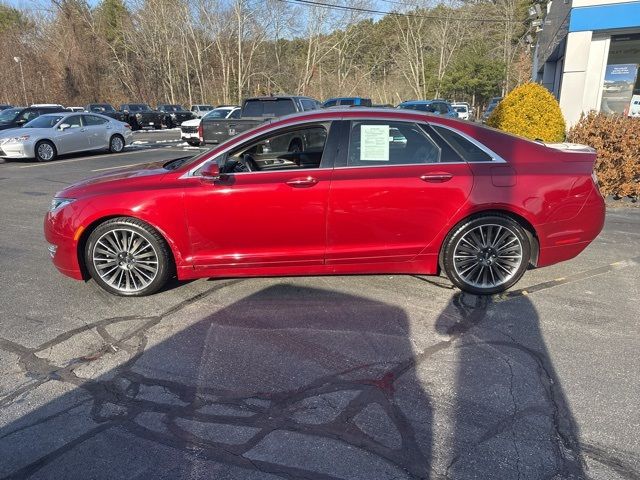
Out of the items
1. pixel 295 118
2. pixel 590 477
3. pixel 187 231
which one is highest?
pixel 295 118

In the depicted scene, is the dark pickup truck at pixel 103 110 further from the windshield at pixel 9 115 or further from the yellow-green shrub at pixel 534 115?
the yellow-green shrub at pixel 534 115

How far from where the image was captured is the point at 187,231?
4.02m

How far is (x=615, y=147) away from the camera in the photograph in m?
7.39

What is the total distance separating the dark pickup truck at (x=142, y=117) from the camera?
30.6 m

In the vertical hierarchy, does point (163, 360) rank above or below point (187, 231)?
below

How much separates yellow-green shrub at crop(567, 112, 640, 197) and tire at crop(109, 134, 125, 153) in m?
15.1

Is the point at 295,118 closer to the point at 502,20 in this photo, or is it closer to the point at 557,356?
the point at 557,356

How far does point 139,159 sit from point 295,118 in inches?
488

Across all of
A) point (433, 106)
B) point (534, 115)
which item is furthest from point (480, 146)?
point (433, 106)

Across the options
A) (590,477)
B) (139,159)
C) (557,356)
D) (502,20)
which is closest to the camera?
(590,477)

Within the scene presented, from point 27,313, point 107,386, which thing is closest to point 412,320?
point 107,386

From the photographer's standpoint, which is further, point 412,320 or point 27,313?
point 27,313

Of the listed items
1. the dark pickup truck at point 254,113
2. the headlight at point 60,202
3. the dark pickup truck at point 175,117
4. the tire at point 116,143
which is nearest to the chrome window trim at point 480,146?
the headlight at point 60,202

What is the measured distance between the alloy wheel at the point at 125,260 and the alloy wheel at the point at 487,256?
2793 millimetres
